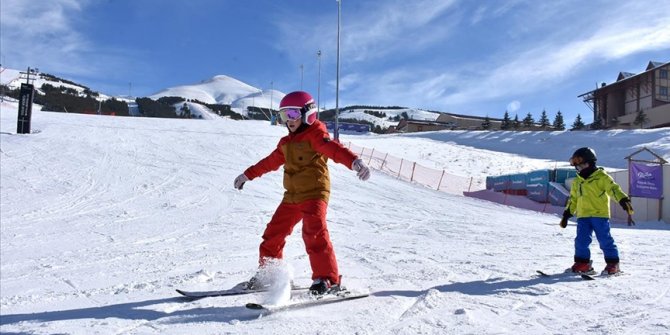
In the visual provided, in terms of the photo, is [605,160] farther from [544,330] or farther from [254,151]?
[544,330]

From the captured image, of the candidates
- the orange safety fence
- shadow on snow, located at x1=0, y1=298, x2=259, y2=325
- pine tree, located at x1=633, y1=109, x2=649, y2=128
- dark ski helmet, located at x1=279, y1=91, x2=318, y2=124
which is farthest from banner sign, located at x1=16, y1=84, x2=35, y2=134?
pine tree, located at x1=633, y1=109, x2=649, y2=128

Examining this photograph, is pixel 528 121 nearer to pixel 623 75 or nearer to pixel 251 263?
pixel 623 75

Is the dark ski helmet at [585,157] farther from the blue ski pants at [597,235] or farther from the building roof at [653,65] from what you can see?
the building roof at [653,65]

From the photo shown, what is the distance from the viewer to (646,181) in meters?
→ 14.2

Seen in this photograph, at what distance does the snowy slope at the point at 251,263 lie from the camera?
2.88m

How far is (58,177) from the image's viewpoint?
12227 millimetres

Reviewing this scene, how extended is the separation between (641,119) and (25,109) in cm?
5038

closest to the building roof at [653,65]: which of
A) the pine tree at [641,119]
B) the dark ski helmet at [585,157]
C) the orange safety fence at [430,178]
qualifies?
the pine tree at [641,119]

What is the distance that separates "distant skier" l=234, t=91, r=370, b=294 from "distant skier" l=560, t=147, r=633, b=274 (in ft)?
9.53

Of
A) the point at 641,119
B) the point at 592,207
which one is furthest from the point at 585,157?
the point at 641,119

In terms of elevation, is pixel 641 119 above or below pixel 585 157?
above

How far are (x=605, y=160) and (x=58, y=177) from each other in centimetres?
3056

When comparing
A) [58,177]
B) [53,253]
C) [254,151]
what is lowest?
[53,253]

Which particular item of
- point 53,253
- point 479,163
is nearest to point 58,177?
point 53,253
